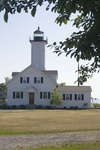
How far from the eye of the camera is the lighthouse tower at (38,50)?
205ft

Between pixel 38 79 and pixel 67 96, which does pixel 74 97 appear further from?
pixel 38 79

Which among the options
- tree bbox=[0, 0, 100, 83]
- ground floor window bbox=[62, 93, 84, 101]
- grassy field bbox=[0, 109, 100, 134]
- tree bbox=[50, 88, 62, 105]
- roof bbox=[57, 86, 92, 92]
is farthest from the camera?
roof bbox=[57, 86, 92, 92]

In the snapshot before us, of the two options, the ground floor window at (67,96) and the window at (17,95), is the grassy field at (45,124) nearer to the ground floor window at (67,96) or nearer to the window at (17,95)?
the window at (17,95)

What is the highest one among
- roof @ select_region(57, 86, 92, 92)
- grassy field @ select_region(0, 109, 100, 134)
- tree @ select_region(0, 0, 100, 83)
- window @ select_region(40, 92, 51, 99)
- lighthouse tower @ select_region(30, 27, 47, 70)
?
lighthouse tower @ select_region(30, 27, 47, 70)

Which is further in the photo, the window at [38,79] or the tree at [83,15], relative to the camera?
the window at [38,79]

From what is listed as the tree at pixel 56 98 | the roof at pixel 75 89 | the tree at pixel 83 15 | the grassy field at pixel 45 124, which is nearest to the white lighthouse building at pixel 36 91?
the roof at pixel 75 89

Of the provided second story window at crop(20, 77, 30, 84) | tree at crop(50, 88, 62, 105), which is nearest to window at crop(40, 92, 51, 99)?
tree at crop(50, 88, 62, 105)

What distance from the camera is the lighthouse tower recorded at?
6262 cm

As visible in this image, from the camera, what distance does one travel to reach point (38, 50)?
6259 cm

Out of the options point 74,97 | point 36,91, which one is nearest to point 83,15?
point 36,91

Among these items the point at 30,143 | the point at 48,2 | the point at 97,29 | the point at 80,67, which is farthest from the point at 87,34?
the point at 30,143

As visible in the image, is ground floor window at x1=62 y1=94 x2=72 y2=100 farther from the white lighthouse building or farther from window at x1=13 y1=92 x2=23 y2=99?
window at x1=13 y1=92 x2=23 y2=99

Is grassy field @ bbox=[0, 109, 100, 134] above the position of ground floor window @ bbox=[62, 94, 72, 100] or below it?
below

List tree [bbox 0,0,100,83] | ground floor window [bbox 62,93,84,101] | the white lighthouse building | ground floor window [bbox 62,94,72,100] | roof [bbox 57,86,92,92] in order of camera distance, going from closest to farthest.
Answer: tree [bbox 0,0,100,83] → the white lighthouse building → ground floor window [bbox 62,93,84,101] → ground floor window [bbox 62,94,72,100] → roof [bbox 57,86,92,92]
